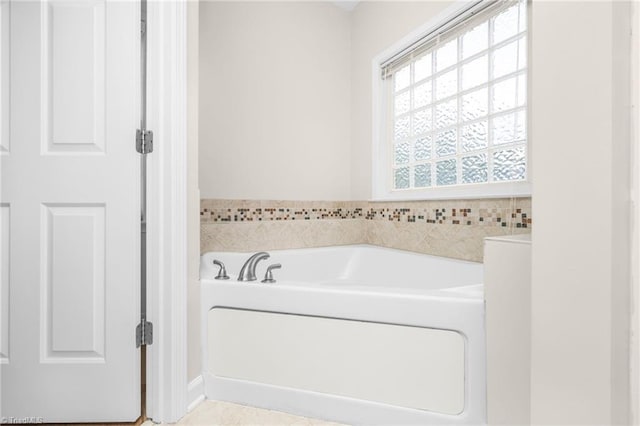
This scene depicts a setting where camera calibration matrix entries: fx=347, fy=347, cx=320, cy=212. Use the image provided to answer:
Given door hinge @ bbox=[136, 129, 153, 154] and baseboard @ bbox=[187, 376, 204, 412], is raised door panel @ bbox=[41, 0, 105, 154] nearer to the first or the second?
door hinge @ bbox=[136, 129, 153, 154]

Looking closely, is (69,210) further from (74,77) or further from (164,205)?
(74,77)

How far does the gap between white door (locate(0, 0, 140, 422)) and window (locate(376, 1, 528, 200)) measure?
5.77ft

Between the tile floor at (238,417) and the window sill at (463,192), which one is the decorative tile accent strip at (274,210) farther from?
the tile floor at (238,417)

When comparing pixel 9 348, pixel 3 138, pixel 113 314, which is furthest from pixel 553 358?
pixel 3 138

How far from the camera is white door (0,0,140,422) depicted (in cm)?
128

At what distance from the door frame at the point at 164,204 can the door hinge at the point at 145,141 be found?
0.02 metres

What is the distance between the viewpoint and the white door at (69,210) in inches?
50.6

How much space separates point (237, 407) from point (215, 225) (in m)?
1.20

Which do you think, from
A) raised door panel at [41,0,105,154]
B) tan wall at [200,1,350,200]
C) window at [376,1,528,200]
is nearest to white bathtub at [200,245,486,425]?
raised door panel at [41,0,105,154]

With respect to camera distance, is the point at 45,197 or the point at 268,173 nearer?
the point at 45,197

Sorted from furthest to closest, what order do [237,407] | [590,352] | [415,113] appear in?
1. [415,113]
2. [237,407]
3. [590,352]

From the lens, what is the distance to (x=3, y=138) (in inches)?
50.7

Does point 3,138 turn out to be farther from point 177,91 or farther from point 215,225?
point 215,225

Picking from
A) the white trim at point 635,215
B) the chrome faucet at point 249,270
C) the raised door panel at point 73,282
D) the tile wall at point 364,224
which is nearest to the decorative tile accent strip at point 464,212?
the tile wall at point 364,224
